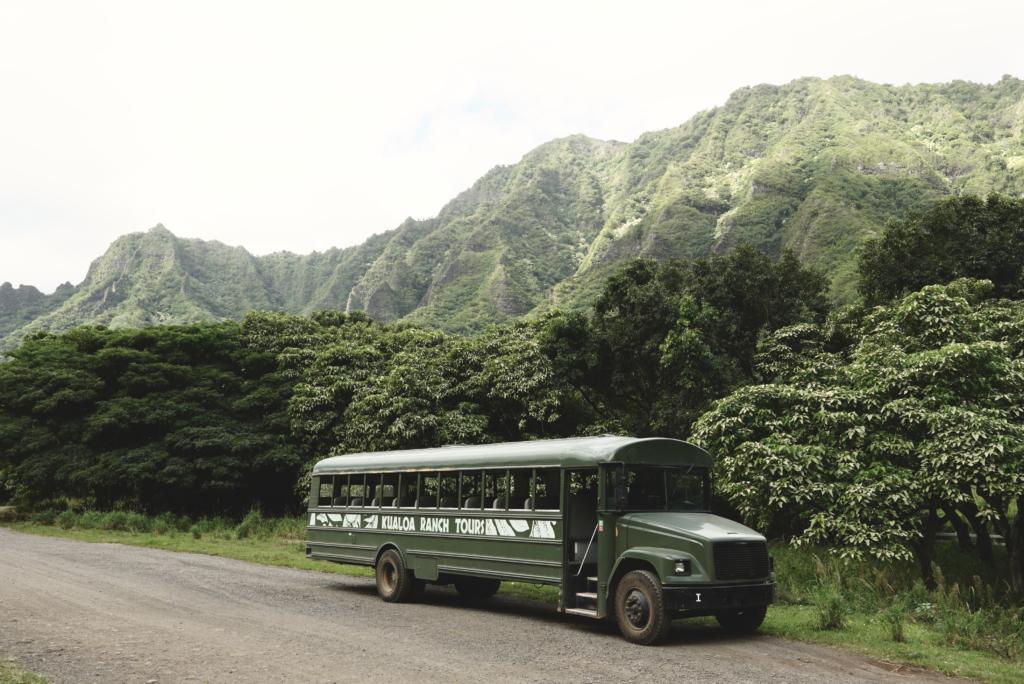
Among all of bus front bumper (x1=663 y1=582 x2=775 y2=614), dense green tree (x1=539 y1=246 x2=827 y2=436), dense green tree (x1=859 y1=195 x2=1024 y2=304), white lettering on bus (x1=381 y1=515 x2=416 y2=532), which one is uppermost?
dense green tree (x1=859 y1=195 x2=1024 y2=304)

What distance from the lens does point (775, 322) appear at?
3366 centimetres

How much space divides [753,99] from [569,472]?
207 meters

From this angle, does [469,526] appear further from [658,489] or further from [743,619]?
[743,619]

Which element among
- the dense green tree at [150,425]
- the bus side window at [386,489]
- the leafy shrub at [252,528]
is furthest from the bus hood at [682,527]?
the dense green tree at [150,425]

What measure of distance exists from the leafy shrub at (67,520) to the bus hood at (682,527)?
30.7 meters

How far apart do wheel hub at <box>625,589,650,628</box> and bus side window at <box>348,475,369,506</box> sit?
7.44 m

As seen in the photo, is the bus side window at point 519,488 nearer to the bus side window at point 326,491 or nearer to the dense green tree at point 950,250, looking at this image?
the bus side window at point 326,491

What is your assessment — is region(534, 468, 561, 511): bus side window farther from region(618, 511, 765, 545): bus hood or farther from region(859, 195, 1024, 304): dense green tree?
region(859, 195, 1024, 304): dense green tree

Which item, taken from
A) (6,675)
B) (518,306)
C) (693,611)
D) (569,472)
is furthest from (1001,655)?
(518,306)

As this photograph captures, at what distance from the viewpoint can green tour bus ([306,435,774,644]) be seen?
10.9 m

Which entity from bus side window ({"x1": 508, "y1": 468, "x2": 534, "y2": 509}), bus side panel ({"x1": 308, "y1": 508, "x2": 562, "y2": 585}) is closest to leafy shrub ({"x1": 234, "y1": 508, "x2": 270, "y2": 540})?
bus side panel ({"x1": 308, "y1": 508, "x2": 562, "y2": 585})

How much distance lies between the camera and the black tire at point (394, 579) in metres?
15.1

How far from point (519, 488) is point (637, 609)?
3050 millimetres

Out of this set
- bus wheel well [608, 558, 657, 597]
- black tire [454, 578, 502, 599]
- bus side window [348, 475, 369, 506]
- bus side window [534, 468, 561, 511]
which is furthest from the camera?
bus side window [348, 475, 369, 506]
